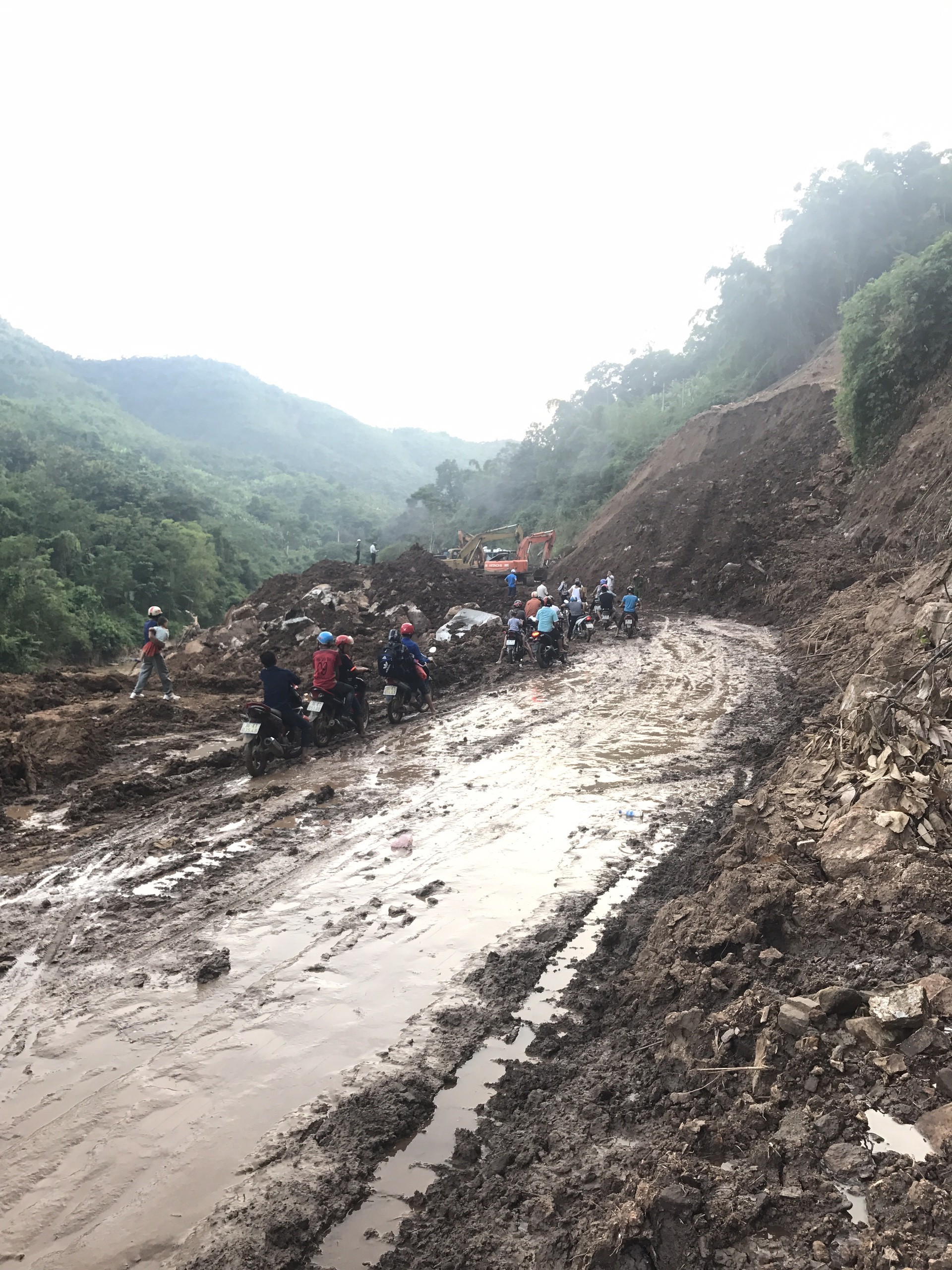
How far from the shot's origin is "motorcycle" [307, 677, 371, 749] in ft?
32.7

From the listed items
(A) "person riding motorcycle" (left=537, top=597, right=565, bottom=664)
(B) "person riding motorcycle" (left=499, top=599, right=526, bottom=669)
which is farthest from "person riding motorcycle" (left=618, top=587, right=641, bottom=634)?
(B) "person riding motorcycle" (left=499, top=599, right=526, bottom=669)

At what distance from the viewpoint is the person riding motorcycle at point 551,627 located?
15328 mm

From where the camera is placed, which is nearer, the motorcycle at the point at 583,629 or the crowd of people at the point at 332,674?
the crowd of people at the point at 332,674

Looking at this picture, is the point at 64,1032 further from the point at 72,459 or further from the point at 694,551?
the point at 72,459

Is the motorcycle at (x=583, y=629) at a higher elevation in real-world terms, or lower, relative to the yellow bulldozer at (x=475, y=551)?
lower

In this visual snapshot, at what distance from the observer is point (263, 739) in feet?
29.3

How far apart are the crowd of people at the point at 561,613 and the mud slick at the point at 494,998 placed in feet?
19.5

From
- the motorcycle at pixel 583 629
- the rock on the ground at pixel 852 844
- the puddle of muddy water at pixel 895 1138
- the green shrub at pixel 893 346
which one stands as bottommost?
the motorcycle at pixel 583 629

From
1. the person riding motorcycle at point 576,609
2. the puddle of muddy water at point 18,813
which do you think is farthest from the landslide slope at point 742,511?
the puddle of muddy water at point 18,813

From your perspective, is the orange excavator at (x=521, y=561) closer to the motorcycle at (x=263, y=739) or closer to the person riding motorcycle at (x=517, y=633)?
the person riding motorcycle at (x=517, y=633)

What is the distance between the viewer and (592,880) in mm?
5660

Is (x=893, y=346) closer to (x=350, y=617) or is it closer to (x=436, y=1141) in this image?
(x=350, y=617)

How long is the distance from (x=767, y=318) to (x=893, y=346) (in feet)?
94.5

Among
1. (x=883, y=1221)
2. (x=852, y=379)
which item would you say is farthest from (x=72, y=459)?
(x=883, y=1221)
